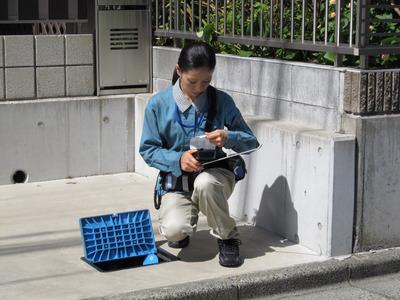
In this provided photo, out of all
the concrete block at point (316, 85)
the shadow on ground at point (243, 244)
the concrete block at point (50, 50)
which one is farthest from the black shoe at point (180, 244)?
the concrete block at point (50, 50)

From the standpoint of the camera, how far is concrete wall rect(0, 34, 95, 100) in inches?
283

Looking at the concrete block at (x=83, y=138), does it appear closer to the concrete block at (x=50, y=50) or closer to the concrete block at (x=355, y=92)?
the concrete block at (x=50, y=50)

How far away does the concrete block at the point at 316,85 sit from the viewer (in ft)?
18.1

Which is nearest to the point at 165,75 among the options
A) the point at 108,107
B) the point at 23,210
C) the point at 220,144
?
the point at 108,107

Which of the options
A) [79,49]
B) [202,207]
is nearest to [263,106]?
[202,207]

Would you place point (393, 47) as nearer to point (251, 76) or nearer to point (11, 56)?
point (251, 76)

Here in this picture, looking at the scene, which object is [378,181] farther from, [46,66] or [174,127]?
[46,66]

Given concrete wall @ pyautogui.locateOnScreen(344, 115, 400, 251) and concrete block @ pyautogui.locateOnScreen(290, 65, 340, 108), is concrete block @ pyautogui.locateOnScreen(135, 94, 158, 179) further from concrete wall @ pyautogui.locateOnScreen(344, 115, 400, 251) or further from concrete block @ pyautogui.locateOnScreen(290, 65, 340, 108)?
concrete wall @ pyautogui.locateOnScreen(344, 115, 400, 251)

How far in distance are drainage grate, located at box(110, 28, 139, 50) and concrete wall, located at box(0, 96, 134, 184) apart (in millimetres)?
472

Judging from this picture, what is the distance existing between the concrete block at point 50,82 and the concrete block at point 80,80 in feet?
0.19

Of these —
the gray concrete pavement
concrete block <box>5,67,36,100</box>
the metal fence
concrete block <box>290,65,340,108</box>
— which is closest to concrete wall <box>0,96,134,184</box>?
concrete block <box>5,67,36,100</box>

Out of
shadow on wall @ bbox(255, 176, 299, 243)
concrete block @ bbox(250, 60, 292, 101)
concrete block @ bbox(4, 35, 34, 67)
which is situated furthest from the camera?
concrete block @ bbox(4, 35, 34, 67)

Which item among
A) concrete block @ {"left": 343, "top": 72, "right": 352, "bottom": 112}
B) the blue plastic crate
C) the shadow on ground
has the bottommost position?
the shadow on ground

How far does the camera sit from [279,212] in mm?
5812
